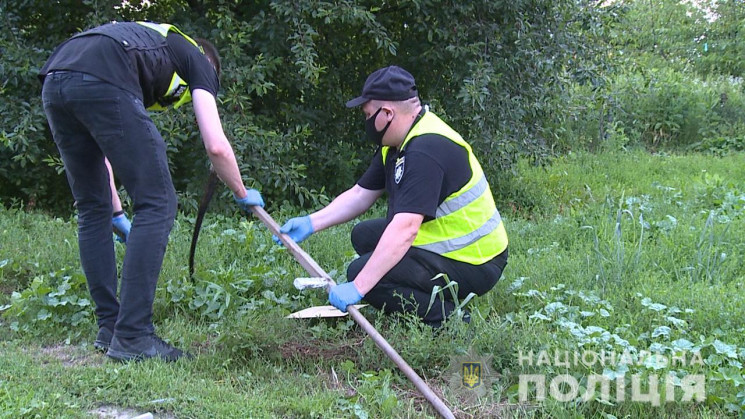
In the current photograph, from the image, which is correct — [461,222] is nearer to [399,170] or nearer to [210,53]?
[399,170]

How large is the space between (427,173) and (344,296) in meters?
0.69

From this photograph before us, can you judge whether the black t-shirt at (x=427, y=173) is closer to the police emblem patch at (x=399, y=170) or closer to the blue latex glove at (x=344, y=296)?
the police emblem patch at (x=399, y=170)

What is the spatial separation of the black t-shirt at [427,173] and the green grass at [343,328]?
60 cm

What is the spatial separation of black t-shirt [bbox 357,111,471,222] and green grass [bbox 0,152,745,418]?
0.60 m

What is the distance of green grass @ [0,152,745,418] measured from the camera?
287 cm

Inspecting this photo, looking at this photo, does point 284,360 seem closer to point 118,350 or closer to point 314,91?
point 118,350

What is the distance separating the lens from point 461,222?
11.4ft

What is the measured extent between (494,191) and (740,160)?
4.10 meters

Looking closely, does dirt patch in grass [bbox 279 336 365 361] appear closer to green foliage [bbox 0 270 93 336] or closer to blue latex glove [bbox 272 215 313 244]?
blue latex glove [bbox 272 215 313 244]

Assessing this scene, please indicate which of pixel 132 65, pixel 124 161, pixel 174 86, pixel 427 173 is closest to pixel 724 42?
pixel 427 173

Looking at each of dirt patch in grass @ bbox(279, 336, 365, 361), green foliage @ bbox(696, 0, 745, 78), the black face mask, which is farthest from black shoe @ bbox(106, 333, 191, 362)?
green foliage @ bbox(696, 0, 745, 78)

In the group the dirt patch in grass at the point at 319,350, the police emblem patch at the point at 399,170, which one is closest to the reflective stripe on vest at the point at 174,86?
the police emblem patch at the point at 399,170

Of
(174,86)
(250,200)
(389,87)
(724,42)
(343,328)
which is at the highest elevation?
(389,87)

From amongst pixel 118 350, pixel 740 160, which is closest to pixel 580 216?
pixel 118 350
